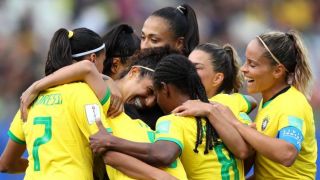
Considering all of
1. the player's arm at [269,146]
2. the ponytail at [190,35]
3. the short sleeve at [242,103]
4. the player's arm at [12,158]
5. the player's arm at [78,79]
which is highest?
the player's arm at [78,79]

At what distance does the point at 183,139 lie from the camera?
12.0ft

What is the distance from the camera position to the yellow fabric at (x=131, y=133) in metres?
3.61

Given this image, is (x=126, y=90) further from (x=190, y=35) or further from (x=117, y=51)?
(x=190, y=35)

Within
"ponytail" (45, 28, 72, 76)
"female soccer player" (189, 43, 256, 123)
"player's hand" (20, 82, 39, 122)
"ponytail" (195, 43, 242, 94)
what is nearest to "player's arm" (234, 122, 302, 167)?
"female soccer player" (189, 43, 256, 123)

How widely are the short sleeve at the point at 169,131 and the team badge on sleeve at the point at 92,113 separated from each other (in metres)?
0.30

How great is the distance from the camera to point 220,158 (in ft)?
12.3

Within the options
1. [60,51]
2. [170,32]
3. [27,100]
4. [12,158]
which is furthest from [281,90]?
[12,158]

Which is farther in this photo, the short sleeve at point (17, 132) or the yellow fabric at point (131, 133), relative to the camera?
the short sleeve at point (17, 132)

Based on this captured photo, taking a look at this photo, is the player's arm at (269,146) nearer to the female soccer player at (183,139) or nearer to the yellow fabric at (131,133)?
the female soccer player at (183,139)

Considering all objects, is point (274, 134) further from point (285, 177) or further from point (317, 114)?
point (317, 114)

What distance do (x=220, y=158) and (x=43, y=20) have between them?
5.49 metres

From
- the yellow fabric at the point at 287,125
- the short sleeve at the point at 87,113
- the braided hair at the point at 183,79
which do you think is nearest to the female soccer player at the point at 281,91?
the yellow fabric at the point at 287,125

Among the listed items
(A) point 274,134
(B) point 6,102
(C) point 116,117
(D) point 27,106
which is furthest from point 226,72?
(B) point 6,102

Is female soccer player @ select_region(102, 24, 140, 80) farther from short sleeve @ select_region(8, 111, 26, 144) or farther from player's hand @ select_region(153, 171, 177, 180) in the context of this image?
player's hand @ select_region(153, 171, 177, 180)
